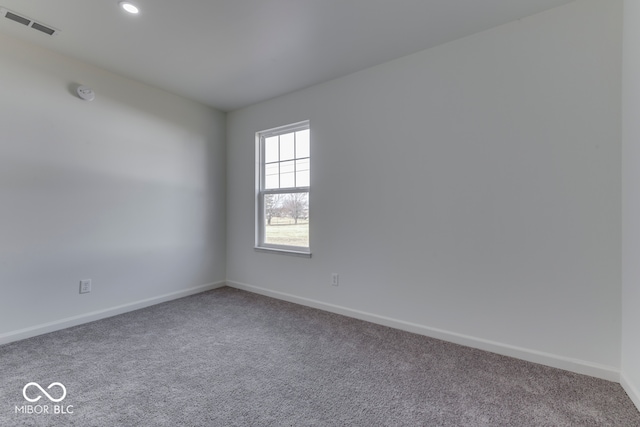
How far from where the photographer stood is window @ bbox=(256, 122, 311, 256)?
11.0ft

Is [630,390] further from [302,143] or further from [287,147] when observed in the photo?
[287,147]

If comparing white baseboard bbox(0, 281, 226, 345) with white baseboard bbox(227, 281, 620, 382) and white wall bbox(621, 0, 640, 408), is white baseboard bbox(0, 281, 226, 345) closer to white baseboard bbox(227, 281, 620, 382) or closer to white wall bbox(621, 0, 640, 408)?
white baseboard bbox(227, 281, 620, 382)

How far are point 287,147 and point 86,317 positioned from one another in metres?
2.69

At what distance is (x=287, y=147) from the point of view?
3.55 m

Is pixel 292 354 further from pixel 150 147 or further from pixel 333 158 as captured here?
pixel 150 147

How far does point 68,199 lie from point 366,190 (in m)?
2.76

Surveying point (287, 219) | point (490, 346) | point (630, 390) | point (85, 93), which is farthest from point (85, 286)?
point (630, 390)

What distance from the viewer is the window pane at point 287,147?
350 cm

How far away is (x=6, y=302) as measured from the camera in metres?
2.29


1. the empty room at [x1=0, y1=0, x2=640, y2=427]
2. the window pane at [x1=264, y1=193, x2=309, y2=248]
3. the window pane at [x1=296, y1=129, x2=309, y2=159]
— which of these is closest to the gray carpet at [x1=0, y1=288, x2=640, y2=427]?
the empty room at [x1=0, y1=0, x2=640, y2=427]

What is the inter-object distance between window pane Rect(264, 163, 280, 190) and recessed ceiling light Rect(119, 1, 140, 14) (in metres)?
1.97

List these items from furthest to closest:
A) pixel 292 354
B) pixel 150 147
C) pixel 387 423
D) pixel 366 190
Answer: pixel 150 147
pixel 366 190
pixel 292 354
pixel 387 423

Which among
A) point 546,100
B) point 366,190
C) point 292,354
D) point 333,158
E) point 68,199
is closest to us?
point 546,100

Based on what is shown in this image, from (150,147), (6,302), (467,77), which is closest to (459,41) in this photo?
(467,77)
